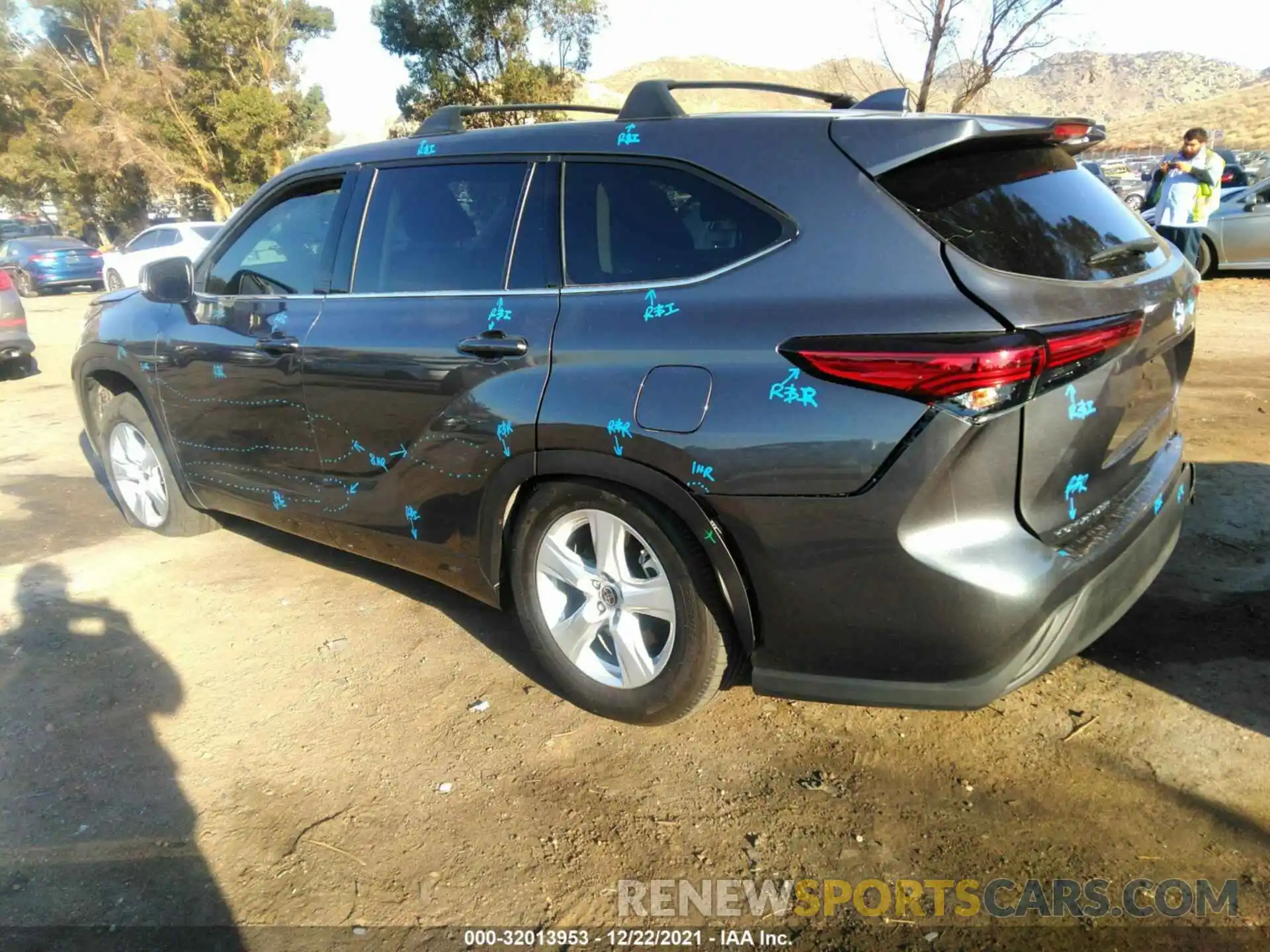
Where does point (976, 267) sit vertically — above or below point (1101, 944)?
above

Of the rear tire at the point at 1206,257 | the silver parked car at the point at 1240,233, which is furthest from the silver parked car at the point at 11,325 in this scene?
the rear tire at the point at 1206,257

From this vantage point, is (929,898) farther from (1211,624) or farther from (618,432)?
(1211,624)

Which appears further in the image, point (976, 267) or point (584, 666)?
point (584, 666)

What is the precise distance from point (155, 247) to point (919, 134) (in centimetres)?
2010

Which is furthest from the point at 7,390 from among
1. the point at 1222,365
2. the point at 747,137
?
the point at 1222,365

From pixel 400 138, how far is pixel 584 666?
7.11 feet

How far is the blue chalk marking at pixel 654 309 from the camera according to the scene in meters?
2.53

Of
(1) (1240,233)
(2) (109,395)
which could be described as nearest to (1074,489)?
(2) (109,395)

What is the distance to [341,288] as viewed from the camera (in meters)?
3.50

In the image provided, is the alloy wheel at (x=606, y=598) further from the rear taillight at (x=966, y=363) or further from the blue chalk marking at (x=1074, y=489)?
the blue chalk marking at (x=1074, y=489)

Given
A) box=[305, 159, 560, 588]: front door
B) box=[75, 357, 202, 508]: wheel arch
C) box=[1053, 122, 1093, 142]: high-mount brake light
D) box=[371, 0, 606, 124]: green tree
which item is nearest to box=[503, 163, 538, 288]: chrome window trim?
box=[305, 159, 560, 588]: front door

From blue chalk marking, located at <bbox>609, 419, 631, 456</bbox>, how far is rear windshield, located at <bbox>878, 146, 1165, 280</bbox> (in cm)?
93

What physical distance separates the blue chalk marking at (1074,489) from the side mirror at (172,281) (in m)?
3.80

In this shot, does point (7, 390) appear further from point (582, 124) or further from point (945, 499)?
point (945, 499)
